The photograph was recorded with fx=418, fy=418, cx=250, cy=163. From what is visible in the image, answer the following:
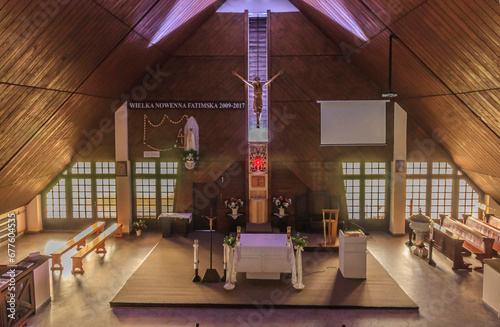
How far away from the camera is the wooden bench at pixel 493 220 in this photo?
38.6 feet

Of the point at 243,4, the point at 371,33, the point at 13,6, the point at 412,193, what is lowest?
the point at 412,193

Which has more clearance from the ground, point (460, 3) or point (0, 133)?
point (460, 3)

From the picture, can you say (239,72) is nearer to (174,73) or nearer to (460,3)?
(174,73)

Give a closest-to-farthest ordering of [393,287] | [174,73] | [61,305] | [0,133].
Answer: [0,133] → [61,305] → [393,287] → [174,73]

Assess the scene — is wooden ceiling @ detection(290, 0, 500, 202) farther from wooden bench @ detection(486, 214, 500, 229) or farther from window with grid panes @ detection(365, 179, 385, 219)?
window with grid panes @ detection(365, 179, 385, 219)

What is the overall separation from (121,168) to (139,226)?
1962 mm

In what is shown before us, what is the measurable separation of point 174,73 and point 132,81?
140 centimetres

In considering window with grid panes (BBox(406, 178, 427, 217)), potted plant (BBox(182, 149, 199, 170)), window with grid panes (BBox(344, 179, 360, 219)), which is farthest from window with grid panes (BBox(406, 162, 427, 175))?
potted plant (BBox(182, 149, 199, 170))

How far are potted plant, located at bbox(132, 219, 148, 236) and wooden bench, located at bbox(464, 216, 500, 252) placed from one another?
9.95 metres

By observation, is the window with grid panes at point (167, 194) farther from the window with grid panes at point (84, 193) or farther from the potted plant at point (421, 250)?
the potted plant at point (421, 250)

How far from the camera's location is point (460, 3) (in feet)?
19.3

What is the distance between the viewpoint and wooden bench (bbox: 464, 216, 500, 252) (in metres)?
10.6

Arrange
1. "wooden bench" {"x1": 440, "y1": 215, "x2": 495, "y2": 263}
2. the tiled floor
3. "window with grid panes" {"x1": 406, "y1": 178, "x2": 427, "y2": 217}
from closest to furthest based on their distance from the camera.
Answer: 1. the tiled floor
2. "wooden bench" {"x1": 440, "y1": 215, "x2": 495, "y2": 263}
3. "window with grid panes" {"x1": 406, "y1": 178, "x2": 427, "y2": 217}

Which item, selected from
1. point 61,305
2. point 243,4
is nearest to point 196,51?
point 243,4
